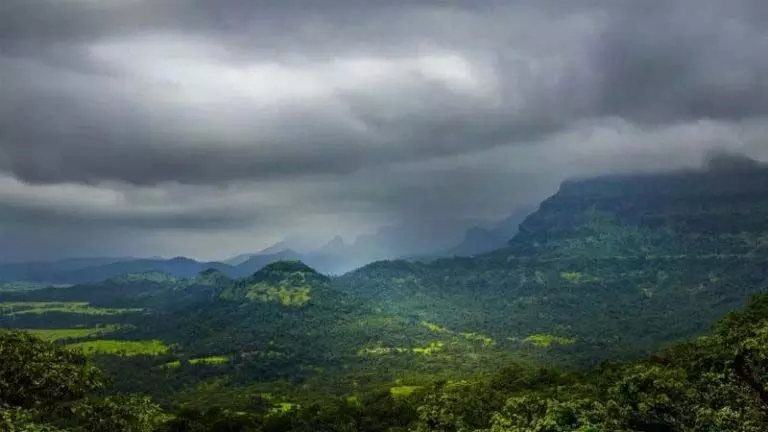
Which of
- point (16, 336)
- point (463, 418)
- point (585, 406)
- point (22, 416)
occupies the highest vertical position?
point (16, 336)

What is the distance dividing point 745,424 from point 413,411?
70.6 m

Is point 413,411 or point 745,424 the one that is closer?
point 745,424

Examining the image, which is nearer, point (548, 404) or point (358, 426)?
point (548, 404)

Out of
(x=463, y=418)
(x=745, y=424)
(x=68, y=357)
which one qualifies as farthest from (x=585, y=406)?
(x=68, y=357)

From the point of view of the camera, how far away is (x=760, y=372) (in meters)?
55.0

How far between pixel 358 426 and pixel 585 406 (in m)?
64.3

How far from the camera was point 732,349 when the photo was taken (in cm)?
6184

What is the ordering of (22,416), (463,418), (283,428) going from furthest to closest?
(283,428)
(463,418)
(22,416)

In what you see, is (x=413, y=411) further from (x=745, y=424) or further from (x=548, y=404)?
(x=745, y=424)

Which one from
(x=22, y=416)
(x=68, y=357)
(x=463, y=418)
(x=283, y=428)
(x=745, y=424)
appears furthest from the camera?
(x=283, y=428)

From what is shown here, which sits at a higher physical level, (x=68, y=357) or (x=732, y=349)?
(x=68, y=357)

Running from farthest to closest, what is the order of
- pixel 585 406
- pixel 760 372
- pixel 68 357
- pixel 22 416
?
pixel 68 357 → pixel 585 406 → pixel 760 372 → pixel 22 416

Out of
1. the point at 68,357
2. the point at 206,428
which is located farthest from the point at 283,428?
the point at 68,357

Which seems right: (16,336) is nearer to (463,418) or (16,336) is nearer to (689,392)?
(463,418)
